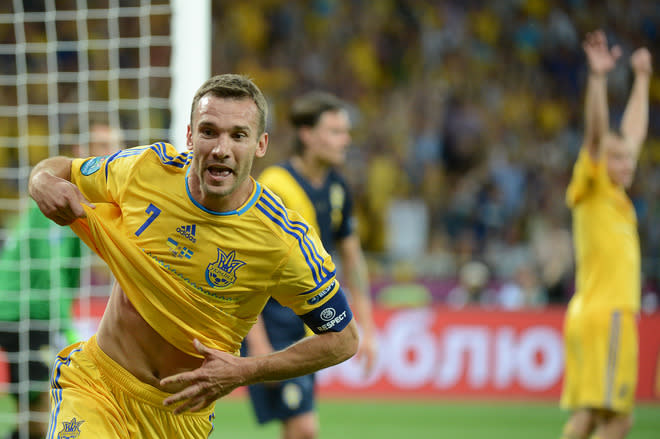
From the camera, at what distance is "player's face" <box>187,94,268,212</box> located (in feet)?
10.3

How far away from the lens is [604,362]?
235 inches

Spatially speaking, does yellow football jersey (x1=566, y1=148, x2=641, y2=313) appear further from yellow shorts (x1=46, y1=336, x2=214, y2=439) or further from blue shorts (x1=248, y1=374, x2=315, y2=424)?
yellow shorts (x1=46, y1=336, x2=214, y2=439)

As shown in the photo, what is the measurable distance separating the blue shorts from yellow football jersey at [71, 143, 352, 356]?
2239 mm

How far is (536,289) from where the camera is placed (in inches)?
473

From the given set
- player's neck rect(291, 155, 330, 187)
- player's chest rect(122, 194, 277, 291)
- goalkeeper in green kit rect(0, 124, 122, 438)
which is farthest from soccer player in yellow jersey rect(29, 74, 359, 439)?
goalkeeper in green kit rect(0, 124, 122, 438)

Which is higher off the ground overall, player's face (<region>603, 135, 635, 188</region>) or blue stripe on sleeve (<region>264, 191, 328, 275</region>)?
player's face (<region>603, 135, 635, 188</region>)

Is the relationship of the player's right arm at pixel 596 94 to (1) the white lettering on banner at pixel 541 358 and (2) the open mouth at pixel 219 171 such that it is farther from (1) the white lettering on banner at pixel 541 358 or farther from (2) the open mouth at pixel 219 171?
(1) the white lettering on banner at pixel 541 358

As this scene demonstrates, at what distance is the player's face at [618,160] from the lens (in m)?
6.13

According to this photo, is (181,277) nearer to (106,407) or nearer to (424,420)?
(106,407)

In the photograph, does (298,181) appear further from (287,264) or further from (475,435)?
(475,435)

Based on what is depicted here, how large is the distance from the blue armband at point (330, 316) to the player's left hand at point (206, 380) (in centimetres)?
36

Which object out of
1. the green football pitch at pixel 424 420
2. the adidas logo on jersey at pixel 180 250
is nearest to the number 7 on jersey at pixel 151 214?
the adidas logo on jersey at pixel 180 250

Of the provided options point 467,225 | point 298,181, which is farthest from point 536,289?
point 298,181

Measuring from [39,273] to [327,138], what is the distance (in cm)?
222
